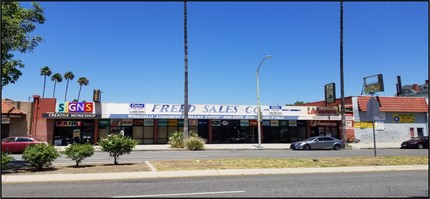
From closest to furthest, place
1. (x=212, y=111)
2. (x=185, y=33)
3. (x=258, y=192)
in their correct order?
1. (x=258, y=192)
2. (x=185, y=33)
3. (x=212, y=111)

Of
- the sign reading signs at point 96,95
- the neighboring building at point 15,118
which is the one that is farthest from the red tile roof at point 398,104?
the neighboring building at point 15,118

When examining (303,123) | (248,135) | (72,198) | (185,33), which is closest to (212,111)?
(248,135)

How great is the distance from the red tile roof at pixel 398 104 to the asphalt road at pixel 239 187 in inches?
1263

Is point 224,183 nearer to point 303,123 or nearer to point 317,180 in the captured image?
point 317,180

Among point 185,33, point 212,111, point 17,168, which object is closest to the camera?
point 17,168

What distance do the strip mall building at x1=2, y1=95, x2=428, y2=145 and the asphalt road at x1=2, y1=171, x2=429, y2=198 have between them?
2254 cm

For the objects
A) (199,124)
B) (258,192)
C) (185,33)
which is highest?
(185,33)

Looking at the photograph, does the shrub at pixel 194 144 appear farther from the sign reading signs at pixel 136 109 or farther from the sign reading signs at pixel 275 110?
the sign reading signs at pixel 275 110

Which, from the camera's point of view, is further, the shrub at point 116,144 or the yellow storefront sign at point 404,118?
the yellow storefront sign at point 404,118

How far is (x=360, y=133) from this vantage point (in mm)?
42594

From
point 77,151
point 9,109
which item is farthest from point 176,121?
point 77,151

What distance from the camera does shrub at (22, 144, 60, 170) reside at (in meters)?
13.3

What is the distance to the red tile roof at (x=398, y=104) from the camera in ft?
141

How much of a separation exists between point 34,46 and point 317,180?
38.1ft
